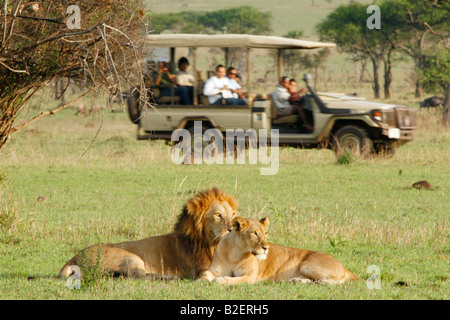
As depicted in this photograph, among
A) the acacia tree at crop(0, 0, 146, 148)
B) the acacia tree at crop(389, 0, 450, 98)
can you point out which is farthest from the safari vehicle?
the acacia tree at crop(389, 0, 450, 98)

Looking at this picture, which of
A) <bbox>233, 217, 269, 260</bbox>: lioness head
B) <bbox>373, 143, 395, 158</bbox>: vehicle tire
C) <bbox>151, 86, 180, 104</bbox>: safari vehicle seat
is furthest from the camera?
<bbox>151, 86, 180, 104</bbox>: safari vehicle seat

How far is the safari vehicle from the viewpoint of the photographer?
14.8 meters

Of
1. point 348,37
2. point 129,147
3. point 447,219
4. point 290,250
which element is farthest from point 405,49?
point 290,250

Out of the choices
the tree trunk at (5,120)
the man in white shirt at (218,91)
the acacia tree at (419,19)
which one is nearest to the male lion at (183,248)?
the tree trunk at (5,120)

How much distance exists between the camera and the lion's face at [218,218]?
231 inches

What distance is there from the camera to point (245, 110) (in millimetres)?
14898

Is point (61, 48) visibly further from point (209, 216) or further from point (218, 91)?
point (218, 91)

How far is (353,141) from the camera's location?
1498 centimetres

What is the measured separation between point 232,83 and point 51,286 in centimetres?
1004

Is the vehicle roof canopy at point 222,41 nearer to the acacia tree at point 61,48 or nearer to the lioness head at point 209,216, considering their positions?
the acacia tree at point 61,48

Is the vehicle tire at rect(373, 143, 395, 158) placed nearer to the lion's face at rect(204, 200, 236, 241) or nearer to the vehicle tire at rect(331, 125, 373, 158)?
the vehicle tire at rect(331, 125, 373, 158)

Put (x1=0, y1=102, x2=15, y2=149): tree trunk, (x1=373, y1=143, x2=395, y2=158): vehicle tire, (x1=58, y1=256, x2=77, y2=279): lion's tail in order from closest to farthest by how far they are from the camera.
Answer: (x1=58, y1=256, x2=77, y2=279): lion's tail, (x1=0, y1=102, x2=15, y2=149): tree trunk, (x1=373, y1=143, x2=395, y2=158): vehicle tire

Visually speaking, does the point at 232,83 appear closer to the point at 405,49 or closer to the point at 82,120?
the point at 82,120

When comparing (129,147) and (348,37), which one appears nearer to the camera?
(129,147)
